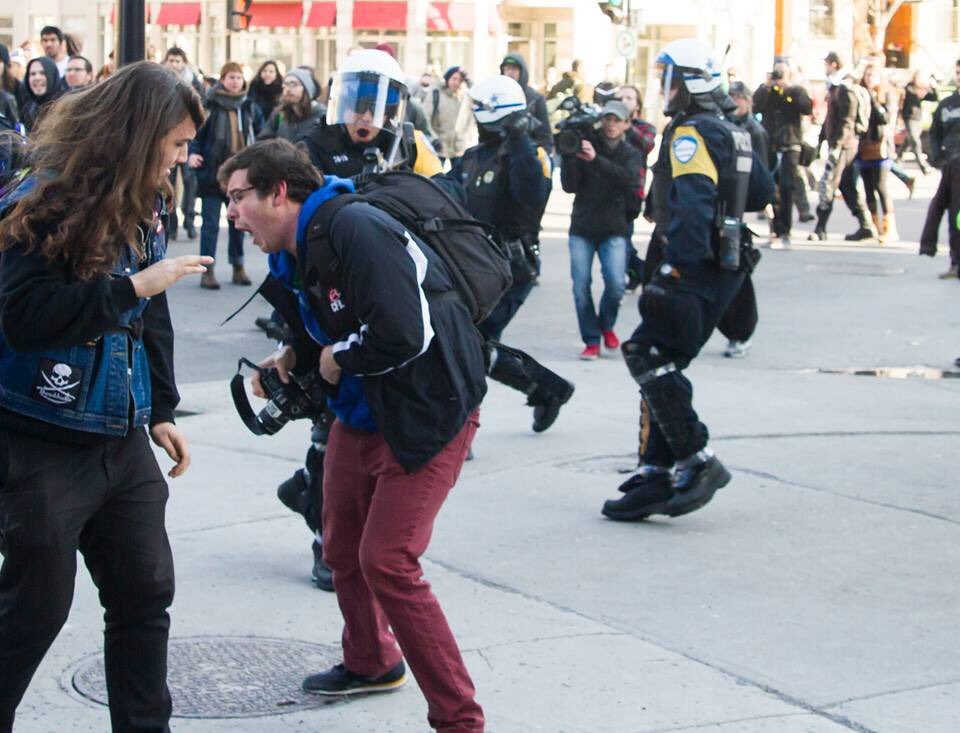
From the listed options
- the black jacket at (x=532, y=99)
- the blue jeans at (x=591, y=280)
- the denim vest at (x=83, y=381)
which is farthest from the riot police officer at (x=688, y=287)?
the black jacket at (x=532, y=99)

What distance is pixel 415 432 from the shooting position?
13.7 ft

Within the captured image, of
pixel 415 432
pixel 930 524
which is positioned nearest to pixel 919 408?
pixel 930 524

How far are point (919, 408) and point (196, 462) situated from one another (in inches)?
164

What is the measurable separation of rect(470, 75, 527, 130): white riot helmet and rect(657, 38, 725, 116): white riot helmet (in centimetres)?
237

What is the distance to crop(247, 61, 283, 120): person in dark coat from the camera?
53.8 ft

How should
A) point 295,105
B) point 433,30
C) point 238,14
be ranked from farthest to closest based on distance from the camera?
point 433,30 < point 238,14 < point 295,105

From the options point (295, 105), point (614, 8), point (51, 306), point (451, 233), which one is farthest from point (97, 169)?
point (614, 8)

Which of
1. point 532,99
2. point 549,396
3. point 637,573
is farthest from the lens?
point 532,99

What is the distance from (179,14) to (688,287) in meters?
40.7

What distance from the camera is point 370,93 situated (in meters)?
6.18

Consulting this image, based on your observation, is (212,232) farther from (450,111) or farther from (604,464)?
(450,111)

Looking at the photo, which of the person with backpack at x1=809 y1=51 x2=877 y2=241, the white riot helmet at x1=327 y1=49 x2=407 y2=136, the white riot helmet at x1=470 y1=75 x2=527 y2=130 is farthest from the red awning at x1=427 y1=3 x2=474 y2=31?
the white riot helmet at x1=327 y1=49 x2=407 y2=136

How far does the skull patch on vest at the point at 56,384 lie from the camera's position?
362cm

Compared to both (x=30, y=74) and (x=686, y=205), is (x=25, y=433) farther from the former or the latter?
(x=30, y=74)
